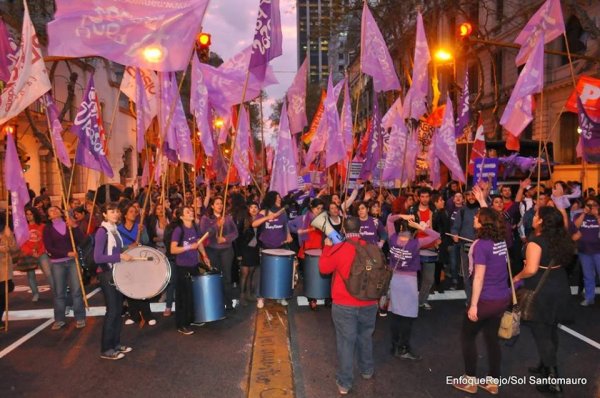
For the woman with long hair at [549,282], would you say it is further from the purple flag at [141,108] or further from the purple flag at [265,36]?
the purple flag at [141,108]

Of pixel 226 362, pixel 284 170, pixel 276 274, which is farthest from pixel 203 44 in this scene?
pixel 226 362

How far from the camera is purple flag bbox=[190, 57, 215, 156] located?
9844 millimetres

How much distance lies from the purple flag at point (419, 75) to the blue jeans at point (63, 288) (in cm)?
725

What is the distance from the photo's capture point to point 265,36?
7699 mm

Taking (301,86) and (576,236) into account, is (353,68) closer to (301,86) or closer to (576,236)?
(301,86)

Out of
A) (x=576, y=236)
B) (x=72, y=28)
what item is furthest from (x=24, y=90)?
(x=576, y=236)

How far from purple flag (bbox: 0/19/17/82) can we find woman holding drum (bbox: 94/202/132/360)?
3.29 meters

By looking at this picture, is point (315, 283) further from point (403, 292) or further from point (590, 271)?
point (590, 271)

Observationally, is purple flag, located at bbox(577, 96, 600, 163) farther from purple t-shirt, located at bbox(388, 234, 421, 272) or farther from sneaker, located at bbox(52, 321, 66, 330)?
sneaker, located at bbox(52, 321, 66, 330)

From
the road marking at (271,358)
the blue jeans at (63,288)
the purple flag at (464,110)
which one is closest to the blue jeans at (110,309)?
the blue jeans at (63,288)

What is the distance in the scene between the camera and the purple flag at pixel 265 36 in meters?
7.65

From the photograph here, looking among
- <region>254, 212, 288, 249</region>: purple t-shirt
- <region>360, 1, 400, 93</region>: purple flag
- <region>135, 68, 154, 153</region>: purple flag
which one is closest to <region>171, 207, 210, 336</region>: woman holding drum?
<region>254, 212, 288, 249</region>: purple t-shirt

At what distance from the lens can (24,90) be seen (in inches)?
258

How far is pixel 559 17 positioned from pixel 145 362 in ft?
28.6
